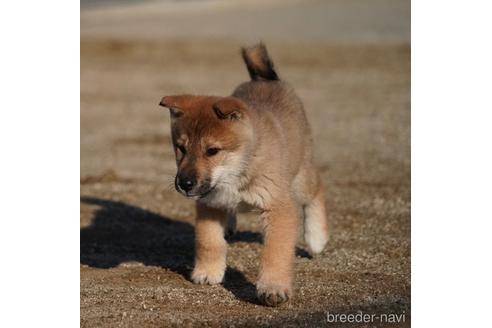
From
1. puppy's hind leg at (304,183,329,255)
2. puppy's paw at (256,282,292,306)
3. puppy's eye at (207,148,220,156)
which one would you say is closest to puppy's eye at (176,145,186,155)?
puppy's eye at (207,148,220,156)

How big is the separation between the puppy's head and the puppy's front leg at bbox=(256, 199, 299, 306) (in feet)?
1.29

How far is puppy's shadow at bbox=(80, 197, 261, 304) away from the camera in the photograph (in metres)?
6.94

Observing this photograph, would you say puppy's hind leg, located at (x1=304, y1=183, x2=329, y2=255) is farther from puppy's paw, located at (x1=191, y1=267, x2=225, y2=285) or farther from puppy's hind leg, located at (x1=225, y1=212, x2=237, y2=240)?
puppy's paw, located at (x1=191, y1=267, x2=225, y2=285)

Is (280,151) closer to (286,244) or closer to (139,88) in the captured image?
(286,244)

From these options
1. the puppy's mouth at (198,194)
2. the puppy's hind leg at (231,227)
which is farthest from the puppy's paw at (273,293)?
the puppy's hind leg at (231,227)

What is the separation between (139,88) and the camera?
713 inches

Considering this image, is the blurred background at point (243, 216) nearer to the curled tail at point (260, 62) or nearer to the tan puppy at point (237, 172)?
the tan puppy at point (237, 172)

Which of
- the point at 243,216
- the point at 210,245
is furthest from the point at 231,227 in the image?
the point at 210,245

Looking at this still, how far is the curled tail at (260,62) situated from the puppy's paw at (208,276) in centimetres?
187

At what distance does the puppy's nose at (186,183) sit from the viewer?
18.3ft

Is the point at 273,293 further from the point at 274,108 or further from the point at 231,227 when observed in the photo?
the point at 231,227

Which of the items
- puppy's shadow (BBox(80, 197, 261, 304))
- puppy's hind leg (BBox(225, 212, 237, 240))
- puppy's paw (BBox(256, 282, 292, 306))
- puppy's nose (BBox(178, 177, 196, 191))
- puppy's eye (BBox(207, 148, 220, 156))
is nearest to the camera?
puppy's nose (BBox(178, 177, 196, 191))
